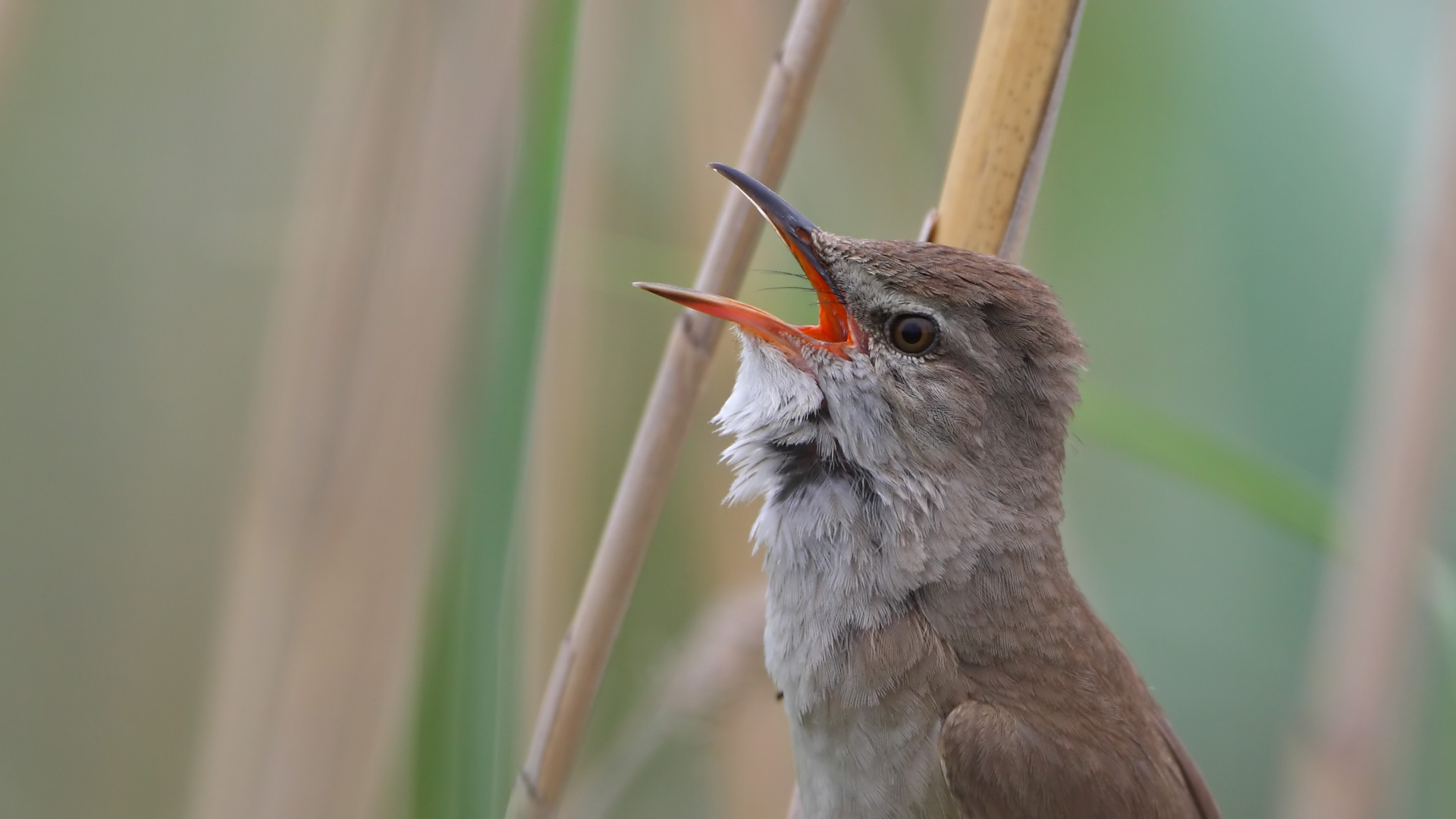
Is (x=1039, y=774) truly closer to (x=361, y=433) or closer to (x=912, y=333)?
(x=912, y=333)

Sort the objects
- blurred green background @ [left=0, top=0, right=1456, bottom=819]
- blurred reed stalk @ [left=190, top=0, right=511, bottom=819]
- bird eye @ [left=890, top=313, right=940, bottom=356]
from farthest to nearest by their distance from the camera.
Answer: blurred green background @ [left=0, top=0, right=1456, bottom=819] < blurred reed stalk @ [left=190, top=0, right=511, bottom=819] < bird eye @ [left=890, top=313, right=940, bottom=356]

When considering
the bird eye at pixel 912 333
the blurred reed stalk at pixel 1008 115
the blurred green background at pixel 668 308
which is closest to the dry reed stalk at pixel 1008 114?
the blurred reed stalk at pixel 1008 115

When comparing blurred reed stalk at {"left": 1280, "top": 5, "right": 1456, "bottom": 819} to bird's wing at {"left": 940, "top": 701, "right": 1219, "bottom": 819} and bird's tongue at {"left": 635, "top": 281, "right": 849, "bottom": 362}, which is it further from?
bird's tongue at {"left": 635, "top": 281, "right": 849, "bottom": 362}

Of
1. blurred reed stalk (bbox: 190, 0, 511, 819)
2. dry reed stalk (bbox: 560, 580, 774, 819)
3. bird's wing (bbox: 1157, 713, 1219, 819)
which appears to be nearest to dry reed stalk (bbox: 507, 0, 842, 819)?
dry reed stalk (bbox: 560, 580, 774, 819)

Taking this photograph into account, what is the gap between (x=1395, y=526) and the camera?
1.84 meters

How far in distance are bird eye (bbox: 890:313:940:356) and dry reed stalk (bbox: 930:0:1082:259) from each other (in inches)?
4.9

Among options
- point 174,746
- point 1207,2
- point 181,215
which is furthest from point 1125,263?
point 174,746

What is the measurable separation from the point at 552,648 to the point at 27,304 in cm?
145

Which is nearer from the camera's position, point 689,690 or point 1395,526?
point 689,690

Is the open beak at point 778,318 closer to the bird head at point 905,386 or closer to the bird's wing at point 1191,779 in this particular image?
the bird head at point 905,386

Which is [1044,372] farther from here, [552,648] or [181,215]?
[181,215]

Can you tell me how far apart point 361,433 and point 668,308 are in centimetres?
89

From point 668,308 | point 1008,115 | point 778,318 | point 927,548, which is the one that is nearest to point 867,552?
point 927,548

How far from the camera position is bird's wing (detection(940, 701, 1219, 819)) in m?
1.49
